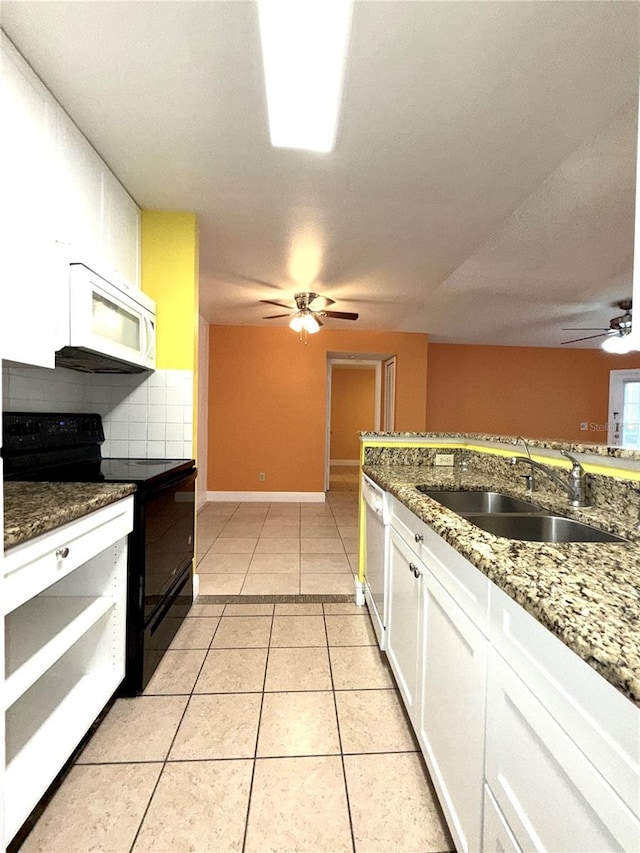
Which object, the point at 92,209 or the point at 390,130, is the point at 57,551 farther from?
the point at 390,130

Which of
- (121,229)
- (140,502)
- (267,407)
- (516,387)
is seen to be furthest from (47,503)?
(516,387)

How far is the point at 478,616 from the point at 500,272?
3.19m

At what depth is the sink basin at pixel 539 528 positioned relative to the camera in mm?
1190

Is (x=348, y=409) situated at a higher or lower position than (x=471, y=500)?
higher

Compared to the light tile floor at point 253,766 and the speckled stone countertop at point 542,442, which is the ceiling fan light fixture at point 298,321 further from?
the light tile floor at point 253,766

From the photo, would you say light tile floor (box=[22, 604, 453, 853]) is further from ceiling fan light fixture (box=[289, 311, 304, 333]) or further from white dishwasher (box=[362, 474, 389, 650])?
ceiling fan light fixture (box=[289, 311, 304, 333])

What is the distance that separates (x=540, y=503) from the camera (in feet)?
4.71

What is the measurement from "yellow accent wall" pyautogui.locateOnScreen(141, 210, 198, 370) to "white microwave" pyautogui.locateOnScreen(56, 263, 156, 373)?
0.08 m

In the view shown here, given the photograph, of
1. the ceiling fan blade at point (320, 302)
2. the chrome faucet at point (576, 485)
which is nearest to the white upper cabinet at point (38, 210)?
the chrome faucet at point (576, 485)

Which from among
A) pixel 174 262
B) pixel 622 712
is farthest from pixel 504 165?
pixel 622 712

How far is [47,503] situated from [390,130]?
193 cm

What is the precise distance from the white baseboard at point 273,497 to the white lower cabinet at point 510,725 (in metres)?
3.99

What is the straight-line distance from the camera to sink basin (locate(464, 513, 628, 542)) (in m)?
1.19

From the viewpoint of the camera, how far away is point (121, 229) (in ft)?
6.77
